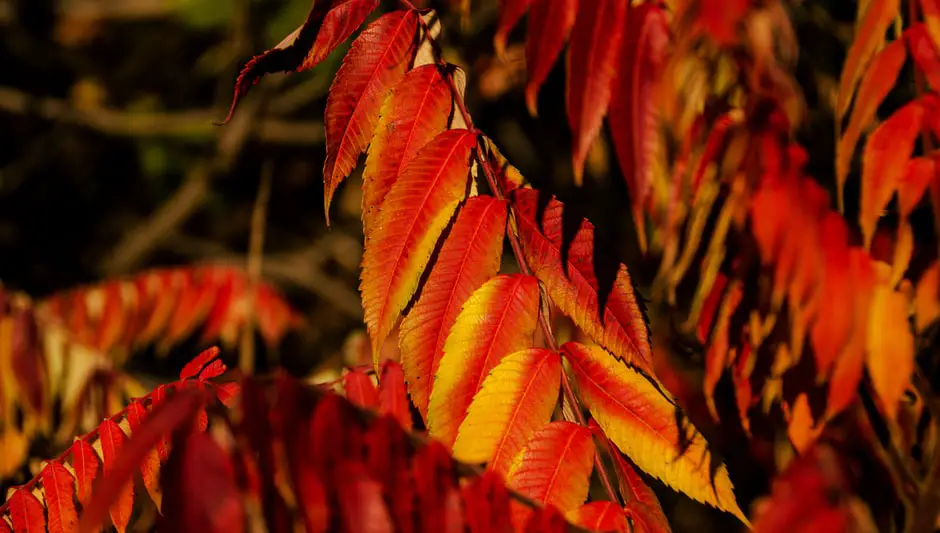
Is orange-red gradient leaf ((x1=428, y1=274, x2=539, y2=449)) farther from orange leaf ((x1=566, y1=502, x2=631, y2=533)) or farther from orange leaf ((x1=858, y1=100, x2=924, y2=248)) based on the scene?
orange leaf ((x1=858, y1=100, x2=924, y2=248))

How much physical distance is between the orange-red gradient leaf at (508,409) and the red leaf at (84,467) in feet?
1.30

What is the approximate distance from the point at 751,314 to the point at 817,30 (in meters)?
1.93

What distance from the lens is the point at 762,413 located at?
1085 millimetres

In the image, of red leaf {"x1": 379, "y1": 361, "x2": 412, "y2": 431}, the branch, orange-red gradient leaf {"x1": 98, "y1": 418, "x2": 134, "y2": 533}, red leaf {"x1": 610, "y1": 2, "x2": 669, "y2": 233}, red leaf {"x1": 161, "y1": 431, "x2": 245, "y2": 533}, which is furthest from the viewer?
the branch

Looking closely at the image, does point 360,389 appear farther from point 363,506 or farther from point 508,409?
point 363,506

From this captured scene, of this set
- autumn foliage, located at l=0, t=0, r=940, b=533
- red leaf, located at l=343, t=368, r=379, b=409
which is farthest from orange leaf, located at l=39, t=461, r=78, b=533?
red leaf, located at l=343, t=368, r=379, b=409

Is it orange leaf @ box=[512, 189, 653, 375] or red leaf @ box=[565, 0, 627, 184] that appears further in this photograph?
orange leaf @ box=[512, 189, 653, 375]

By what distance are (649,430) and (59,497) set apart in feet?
2.02

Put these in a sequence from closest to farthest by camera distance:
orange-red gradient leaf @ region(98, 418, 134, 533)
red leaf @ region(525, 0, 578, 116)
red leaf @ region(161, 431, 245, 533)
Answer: red leaf @ region(161, 431, 245, 533), red leaf @ region(525, 0, 578, 116), orange-red gradient leaf @ region(98, 418, 134, 533)

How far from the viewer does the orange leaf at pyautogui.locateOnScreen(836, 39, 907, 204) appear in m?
0.81

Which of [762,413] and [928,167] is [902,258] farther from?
[762,413]

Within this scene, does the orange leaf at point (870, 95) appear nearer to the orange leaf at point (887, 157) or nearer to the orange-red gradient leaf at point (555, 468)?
the orange leaf at point (887, 157)

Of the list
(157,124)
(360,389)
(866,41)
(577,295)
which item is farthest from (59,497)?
(157,124)

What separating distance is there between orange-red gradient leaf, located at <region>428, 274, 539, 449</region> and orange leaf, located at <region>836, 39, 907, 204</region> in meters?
0.33
